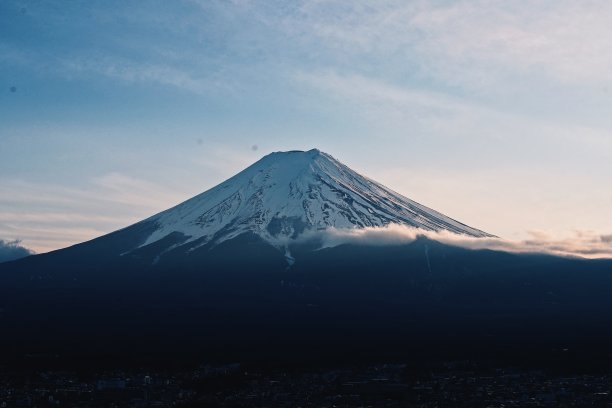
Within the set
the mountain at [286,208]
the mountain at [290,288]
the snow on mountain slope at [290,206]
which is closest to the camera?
the mountain at [290,288]

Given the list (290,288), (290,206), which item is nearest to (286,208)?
(290,206)

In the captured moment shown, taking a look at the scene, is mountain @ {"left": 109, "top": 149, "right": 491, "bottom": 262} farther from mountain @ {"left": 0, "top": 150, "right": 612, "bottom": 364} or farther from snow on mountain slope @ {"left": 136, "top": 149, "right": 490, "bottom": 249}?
mountain @ {"left": 0, "top": 150, "right": 612, "bottom": 364}

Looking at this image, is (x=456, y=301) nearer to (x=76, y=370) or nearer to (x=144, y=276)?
(x=144, y=276)

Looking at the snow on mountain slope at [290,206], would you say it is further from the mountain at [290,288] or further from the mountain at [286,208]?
the mountain at [290,288]

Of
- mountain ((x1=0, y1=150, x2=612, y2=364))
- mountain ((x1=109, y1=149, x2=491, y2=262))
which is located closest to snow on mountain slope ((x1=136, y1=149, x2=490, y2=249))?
mountain ((x1=109, y1=149, x2=491, y2=262))

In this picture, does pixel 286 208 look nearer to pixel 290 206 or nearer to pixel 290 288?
pixel 290 206

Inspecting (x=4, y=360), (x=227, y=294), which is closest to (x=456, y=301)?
(x=227, y=294)

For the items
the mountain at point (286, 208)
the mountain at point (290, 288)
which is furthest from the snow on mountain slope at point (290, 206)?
the mountain at point (290, 288)
